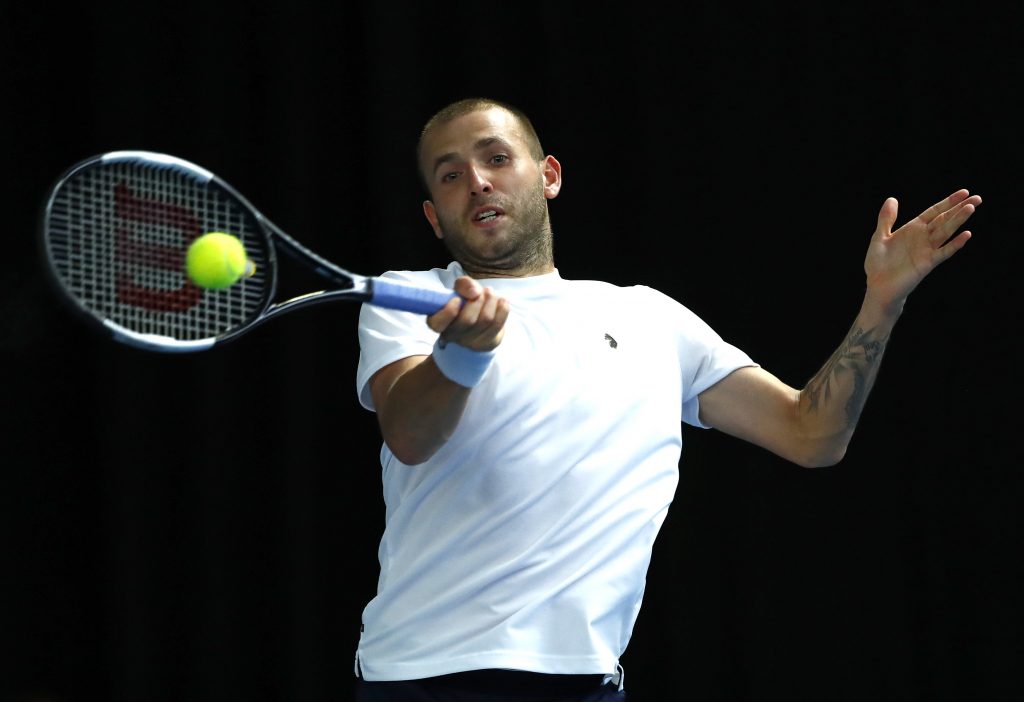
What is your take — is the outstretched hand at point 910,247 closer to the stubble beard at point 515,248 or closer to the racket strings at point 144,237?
the stubble beard at point 515,248

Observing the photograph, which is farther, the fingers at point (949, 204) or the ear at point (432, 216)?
the ear at point (432, 216)

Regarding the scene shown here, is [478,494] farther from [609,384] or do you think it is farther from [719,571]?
[719,571]

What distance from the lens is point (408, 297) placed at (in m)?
1.43

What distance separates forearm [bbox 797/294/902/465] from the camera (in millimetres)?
1789

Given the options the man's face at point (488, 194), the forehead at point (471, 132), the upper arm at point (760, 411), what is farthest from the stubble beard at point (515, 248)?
the upper arm at point (760, 411)

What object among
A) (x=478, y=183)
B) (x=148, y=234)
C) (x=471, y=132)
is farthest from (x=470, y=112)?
(x=148, y=234)

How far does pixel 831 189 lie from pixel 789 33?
13.1 inches

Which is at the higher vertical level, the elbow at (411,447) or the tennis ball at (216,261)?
the tennis ball at (216,261)

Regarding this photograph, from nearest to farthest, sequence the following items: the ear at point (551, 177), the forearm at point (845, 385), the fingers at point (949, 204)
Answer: the fingers at point (949, 204), the forearm at point (845, 385), the ear at point (551, 177)

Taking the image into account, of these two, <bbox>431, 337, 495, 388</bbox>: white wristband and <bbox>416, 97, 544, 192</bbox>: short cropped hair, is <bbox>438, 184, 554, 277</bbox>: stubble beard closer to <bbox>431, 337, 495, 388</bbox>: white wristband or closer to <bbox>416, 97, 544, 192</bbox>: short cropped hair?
<bbox>416, 97, 544, 192</bbox>: short cropped hair

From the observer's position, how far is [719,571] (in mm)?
2527

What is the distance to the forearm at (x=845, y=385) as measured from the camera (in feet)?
5.87

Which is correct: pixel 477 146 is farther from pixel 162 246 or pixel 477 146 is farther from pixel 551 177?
pixel 162 246

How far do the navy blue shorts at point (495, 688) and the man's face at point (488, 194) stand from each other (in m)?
0.64
